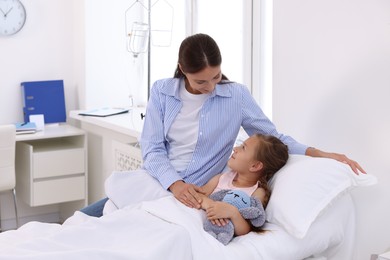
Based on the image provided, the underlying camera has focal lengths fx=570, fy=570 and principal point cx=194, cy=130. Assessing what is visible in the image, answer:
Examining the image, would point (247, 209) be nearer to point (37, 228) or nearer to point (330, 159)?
point (330, 159)

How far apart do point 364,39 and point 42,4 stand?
260 cm

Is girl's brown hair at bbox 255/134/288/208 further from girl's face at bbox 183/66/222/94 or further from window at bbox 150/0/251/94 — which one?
window at bbox 150/0/251/94

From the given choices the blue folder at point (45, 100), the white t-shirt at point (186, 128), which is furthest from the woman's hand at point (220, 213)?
the blue folder at point (45, 100)

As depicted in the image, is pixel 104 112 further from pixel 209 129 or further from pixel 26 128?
pixel 209 129

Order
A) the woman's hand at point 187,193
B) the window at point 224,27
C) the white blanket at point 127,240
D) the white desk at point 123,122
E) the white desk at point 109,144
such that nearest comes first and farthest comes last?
the white blanket at point 127,240 < the woman's hand at point 187,193 < the window at point 224,27 < the white desk at point 123,122 < the white desk at point 109,144

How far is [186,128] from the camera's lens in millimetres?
2043

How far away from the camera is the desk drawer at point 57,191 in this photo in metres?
3.53

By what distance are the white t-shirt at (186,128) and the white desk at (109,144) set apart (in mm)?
933

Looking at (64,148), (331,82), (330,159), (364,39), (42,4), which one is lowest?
(64,148)

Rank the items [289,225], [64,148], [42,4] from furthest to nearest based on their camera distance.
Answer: [42,4]
[64,148]
[289,225]

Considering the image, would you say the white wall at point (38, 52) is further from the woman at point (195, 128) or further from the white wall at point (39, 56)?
the woman at point (195, 128)

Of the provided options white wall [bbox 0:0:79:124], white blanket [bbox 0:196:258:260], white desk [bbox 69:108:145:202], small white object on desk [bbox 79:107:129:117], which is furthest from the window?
white blanket [bbox 0:196:258:260]

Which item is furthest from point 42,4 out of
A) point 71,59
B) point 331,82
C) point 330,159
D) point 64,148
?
point 330,159

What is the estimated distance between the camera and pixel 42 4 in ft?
12.8
